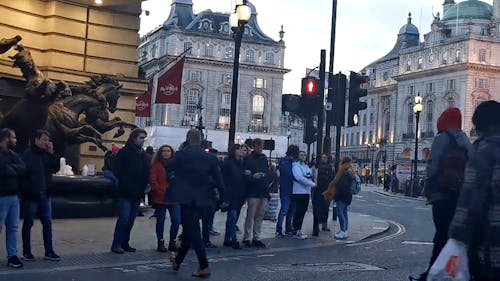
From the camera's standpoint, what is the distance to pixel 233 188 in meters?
13.6

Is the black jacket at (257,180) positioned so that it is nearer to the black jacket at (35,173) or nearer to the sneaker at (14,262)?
the black jacket at (35,173)

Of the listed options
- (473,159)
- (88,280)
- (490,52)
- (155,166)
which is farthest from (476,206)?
(490,52)

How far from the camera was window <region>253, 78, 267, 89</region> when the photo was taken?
100938mm

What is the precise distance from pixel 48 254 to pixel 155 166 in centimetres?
245

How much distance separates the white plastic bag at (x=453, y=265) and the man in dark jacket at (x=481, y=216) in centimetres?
5

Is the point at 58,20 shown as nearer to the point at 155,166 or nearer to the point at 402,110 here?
the point at 155,166

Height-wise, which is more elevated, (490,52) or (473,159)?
(490,52)

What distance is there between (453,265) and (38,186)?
22.4 feet

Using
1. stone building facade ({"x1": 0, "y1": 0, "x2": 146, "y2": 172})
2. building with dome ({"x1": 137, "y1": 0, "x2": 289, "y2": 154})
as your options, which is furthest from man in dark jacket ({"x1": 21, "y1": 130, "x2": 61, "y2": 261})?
building with dome ({"x1": 137, "y1": 0, "x2": 289, "y2": 154})

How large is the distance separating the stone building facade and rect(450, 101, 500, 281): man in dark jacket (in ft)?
52.6

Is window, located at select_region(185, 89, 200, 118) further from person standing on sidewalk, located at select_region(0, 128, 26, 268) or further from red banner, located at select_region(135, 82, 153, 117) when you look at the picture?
person standing on sidewalk, located at select_region(0, 128, 26, 268)

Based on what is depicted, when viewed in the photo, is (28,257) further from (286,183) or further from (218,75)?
(218,75)

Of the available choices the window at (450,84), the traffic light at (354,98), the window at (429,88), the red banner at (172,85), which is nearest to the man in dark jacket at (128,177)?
the traffic light at (354,98)

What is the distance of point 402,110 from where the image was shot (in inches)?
4601
